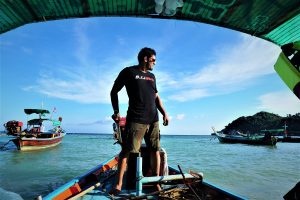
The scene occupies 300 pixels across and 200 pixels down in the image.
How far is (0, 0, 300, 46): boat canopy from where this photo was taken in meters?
4.43

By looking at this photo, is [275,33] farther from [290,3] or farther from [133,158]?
[133,158]

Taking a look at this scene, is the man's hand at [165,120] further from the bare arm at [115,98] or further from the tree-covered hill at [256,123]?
the tree-covered hill at [256,123]

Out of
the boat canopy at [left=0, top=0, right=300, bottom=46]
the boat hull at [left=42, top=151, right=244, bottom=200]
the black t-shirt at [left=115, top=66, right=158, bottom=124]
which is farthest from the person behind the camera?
the boat canopy at [left=0, top=0, right=300, bottom=46]

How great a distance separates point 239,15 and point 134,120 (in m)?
3.18

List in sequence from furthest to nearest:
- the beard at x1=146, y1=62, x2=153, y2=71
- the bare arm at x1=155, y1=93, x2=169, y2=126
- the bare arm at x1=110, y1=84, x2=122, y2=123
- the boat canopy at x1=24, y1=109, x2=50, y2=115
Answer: the boat canopy at x1=24, y1=109, x2=50, y2=115, the bare arm at x1=155, y1=93, x2=169, y2=126, the beard at x1=146, y1=62, x2=153, y2=71, the bare arm at x1=110, y1=84, x2=122, y2=123

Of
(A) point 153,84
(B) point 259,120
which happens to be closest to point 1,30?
(A) point 153,84

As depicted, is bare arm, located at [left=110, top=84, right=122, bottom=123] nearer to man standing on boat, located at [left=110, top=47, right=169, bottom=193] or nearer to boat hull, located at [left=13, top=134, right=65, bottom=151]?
man standing on boat, located at [left=110, top=47, right=169, bottom=193]

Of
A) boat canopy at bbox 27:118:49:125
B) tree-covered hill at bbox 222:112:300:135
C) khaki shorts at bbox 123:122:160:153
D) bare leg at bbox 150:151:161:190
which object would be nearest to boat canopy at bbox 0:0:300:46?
khaki shorts at bbox 123:122:160:153

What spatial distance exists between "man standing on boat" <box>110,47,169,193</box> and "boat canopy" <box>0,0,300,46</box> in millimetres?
1516

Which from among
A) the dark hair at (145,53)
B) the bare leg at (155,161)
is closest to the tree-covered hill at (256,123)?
the bare leg at (155,161)

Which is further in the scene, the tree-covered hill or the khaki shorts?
the tree-covered hill

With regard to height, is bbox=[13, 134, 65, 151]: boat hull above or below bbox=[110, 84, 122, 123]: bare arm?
below

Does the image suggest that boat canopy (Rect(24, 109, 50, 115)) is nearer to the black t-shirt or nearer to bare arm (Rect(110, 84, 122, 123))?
bare arm (Rect(110, 84, 122, 123))

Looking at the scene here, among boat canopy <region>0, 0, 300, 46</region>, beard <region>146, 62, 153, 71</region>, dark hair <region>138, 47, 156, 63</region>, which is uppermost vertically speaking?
boat canopy <region>0, 0, 300, 46</region>
